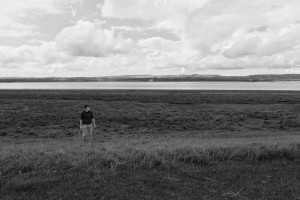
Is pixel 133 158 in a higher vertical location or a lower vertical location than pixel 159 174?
higher

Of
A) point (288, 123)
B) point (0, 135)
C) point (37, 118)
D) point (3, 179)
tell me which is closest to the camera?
point (3, 179)

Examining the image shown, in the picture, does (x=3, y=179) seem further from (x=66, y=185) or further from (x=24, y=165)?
(x=66, y=185)

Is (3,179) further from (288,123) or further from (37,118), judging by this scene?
(288,123)

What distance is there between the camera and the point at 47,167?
8406 millimetres

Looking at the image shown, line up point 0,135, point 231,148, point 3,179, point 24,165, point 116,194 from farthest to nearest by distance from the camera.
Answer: point 0,135, point 231,148, point 24,165, point 3,179, point 116,194

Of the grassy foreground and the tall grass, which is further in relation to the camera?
the tall grass

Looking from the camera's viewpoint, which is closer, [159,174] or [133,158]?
[159,174]

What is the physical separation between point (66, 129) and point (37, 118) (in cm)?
699

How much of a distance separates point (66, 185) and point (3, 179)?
1706 millimetres

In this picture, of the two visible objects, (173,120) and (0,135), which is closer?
(0,135)

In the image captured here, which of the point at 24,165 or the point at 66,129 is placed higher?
the point at 24,165

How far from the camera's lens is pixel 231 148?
1061cm

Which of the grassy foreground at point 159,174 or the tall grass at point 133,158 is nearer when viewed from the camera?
A: the grassy foreground at point 159,174

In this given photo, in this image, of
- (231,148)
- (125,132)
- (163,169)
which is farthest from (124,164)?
(125,132)
